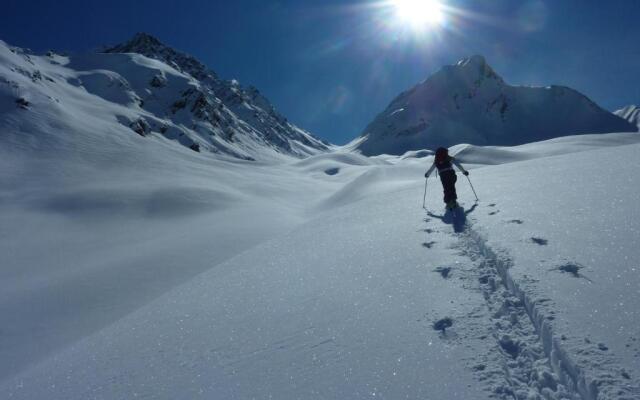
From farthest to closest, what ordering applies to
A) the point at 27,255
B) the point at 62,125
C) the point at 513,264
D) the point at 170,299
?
the point at 62,125 → the point at 27,255 → the point at 170,299 → the point at 513,264

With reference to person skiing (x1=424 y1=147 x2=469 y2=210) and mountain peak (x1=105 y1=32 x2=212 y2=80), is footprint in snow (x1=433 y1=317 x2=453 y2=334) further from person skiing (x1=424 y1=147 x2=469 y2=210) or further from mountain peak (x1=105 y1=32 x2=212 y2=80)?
mountain peak (x1=105 y1=32 x2=212 y2=80)

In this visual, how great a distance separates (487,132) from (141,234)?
206 m

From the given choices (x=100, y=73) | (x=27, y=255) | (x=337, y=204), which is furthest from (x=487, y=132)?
(x=27, y=255)

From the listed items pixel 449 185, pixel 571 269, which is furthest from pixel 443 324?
pixel 449 185

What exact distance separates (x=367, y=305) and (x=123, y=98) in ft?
252

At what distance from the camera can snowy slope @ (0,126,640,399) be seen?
3064 millimetres

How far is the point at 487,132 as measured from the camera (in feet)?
632

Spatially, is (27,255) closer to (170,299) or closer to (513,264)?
(170,299)

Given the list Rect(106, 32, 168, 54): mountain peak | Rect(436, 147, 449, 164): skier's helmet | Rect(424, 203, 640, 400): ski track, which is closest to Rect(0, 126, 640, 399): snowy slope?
Rect(424, 203, 640, 400): ski track

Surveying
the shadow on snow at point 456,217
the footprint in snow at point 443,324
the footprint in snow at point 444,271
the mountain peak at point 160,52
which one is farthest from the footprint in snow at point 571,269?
the mountain peak at point 160,52

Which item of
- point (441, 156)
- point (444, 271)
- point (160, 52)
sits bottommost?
point (444, 271)

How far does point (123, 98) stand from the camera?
2697 inches

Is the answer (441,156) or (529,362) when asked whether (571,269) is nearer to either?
(529,362)

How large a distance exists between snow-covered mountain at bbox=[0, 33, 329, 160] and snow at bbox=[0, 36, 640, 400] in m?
28.3
